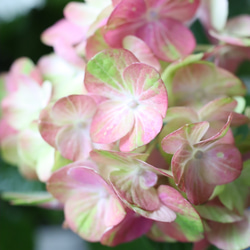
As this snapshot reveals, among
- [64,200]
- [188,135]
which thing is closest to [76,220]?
[64,200]

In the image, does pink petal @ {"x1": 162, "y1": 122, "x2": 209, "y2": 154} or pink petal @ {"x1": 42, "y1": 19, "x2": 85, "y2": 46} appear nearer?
pink petal @ {"x1": 162, "y1": 122, "x2": 209, "y2": 154}

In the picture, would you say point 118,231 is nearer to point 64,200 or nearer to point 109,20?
point 64,200

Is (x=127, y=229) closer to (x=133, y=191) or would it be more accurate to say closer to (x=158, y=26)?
(x=133, y=191)

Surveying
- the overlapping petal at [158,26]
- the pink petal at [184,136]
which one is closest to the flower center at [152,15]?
the overlapping petal at [158,26]

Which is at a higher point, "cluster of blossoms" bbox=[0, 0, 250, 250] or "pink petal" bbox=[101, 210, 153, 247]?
"cluster of blossoms" bbox=[0, 0, 250, 250]

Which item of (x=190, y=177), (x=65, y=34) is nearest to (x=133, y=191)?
(x=190, y=177)

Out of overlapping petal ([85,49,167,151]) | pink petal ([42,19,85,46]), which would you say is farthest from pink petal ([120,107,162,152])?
pink petal ([42,19,85,46])

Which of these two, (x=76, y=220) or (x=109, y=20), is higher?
(x=109, y=20)

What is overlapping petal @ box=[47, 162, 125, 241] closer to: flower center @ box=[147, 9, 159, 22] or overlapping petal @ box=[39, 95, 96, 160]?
overlapping petal @ box=[39, 95, 96, 160]

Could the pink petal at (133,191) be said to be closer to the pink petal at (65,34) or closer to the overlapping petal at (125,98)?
the overlapping petal at (125,98)
